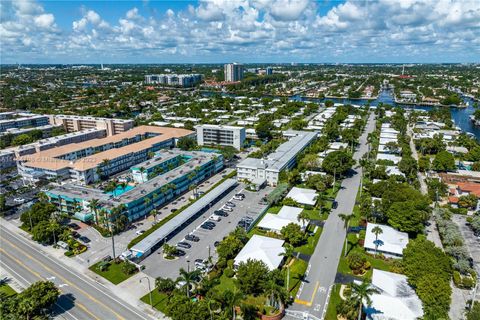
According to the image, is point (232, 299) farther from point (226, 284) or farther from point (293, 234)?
point (293, 234)

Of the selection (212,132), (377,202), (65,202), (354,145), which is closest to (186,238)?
(65,202)

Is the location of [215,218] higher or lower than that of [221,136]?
lower

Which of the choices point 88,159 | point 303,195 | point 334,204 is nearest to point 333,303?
point 334,204

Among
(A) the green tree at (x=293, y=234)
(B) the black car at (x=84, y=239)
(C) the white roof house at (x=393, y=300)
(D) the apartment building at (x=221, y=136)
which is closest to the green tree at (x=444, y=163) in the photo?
(C) the white roof house at (x=393, y=300)

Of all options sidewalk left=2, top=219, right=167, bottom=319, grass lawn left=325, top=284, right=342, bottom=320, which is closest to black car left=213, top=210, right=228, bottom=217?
sidewalk left=2, top=219, right=167, bottom=319

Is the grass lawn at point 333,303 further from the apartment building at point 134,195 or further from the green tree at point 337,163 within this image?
Answer: the green tree at point 337,163

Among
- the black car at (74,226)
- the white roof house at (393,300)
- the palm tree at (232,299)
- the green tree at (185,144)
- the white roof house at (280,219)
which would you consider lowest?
the black car at (74,226)

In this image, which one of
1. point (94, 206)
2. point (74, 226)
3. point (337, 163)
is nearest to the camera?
point (94, 206)

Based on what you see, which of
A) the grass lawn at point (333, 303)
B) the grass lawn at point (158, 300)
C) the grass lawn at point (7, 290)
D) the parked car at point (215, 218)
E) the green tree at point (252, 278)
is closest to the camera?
the grass lawn at point (333, 303)
